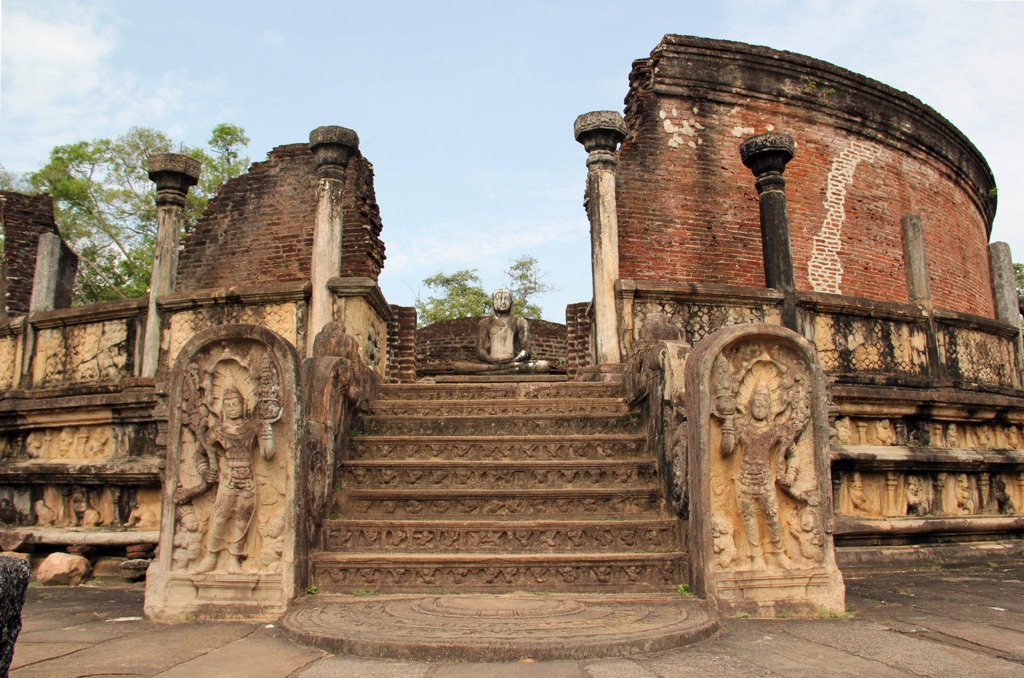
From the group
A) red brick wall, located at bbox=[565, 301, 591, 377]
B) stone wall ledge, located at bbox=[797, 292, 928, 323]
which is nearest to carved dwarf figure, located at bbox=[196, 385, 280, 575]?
stone wall ledge, located at bbox=[797, 292, 928, 323]

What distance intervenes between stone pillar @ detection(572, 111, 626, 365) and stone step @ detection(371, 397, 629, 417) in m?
1.51

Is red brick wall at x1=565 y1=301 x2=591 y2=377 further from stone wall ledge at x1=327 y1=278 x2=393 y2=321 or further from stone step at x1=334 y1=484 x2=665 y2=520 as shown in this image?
stone step at x1=334 y1=484 x2=665 y2=520

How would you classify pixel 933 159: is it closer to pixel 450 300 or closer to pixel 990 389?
pixel 990 389

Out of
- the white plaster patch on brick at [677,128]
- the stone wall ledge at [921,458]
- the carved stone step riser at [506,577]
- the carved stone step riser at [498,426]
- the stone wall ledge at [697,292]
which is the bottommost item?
the carved stone step riser at [506,577]

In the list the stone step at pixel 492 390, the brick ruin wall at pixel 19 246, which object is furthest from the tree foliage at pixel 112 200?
the stone step at pixel 492 390

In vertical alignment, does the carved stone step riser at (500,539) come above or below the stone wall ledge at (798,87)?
below

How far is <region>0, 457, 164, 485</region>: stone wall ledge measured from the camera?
6.45 meters

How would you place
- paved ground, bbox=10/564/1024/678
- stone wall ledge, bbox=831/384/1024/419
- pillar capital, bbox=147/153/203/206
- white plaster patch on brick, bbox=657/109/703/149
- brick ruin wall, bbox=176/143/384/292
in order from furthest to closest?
brick ruin wall, bbox=176/143/384/292, white plaster patch on brick, bbox=657/109/703/149, pillar capital, bbox=147/153/203/206, stone wall ledge, bbox=831/384/1024/419, paved ground, bbox=10/564/1024/678

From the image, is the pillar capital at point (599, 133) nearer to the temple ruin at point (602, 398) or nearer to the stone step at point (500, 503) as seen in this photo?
the temple ruin at point (602, 398)

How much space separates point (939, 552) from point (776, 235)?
3.24m

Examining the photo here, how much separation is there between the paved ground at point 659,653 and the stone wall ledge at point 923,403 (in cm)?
242

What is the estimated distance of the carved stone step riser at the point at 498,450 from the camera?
5.41 meters

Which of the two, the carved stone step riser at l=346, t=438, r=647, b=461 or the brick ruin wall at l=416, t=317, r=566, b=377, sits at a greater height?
the brick ruin wall at l=416, t=317, r=566, b=377

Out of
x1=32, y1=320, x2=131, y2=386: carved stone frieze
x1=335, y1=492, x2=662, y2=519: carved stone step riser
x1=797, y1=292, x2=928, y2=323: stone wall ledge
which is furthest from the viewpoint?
x1=32, y1=320, x2=131, y2=386: carved stone frieze
